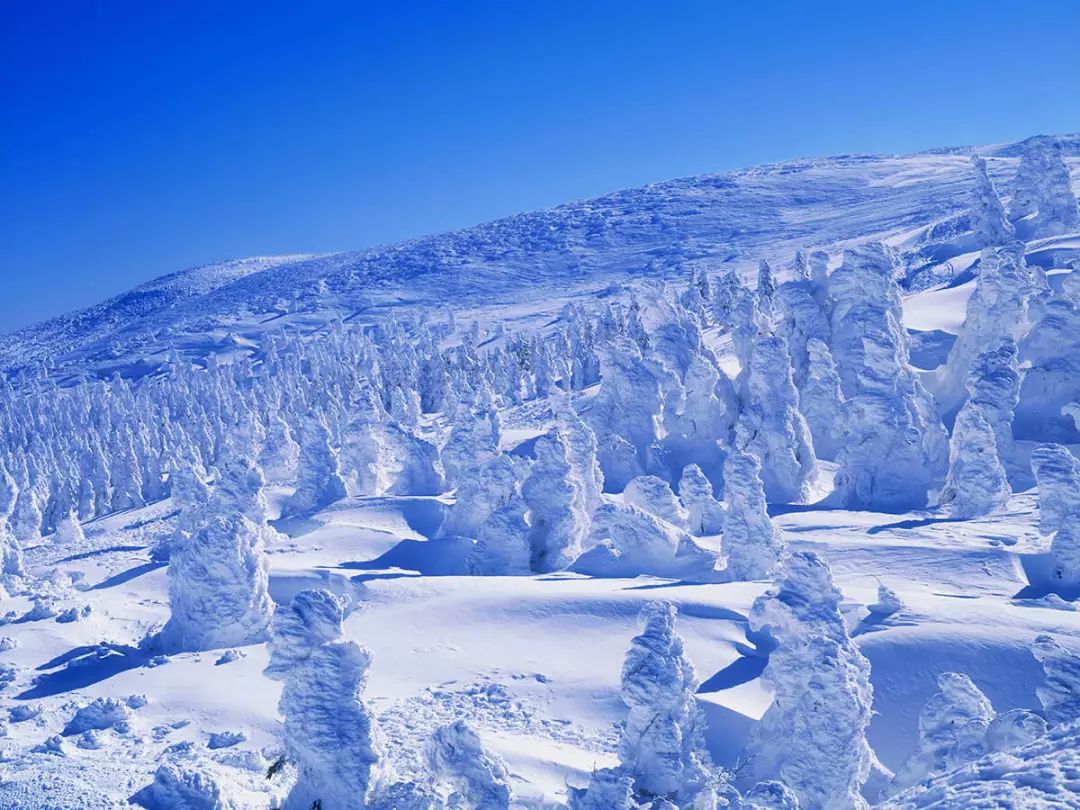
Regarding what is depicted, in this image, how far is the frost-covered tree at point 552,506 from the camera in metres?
35.3

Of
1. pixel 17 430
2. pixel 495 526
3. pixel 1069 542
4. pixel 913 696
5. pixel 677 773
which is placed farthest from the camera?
pixel 17 430

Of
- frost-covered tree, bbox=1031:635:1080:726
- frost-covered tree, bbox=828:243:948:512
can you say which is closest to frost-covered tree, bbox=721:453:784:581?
frost-covered tree, bbox=828:243:948:512

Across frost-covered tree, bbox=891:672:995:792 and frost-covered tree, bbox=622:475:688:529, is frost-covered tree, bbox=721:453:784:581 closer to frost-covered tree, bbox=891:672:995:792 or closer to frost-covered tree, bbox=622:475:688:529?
frost-covered tree, bbox=622:475:688:529

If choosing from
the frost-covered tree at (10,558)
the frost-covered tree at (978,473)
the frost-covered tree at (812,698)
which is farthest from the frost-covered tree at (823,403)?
the frost-covered tree at (10,558)

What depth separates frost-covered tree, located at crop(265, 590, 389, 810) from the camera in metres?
15.5

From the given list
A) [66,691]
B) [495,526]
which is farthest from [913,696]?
[66,691]

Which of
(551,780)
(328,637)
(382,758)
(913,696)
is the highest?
(328,637)

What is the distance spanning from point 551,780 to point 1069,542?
20.3 metres

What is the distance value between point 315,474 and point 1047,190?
6607 centimetres

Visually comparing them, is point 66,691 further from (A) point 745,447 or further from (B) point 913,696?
(A) point 745,447

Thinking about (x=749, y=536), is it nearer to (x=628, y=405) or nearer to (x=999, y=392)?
(x=999, y=392)

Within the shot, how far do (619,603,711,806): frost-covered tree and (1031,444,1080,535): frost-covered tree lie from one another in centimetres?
1888

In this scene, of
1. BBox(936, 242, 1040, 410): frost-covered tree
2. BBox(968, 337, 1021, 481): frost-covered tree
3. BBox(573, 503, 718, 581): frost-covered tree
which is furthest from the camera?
BBox(936, 242, 1040, 410): frost-covered tree

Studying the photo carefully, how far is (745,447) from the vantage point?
4316cm
